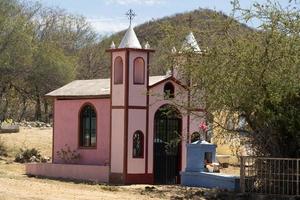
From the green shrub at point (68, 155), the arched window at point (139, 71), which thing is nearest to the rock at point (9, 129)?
the green shrub at point (68, 155)

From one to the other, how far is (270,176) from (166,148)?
22.5ft

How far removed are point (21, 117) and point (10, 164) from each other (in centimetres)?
2631

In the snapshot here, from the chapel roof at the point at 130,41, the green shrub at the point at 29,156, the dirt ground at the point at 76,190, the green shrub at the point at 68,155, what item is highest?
the chapel roof at the point at 130,41

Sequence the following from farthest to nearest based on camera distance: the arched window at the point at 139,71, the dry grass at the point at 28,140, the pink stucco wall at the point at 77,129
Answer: the dry grass at the point at 28,140, the pink stucco wall at the point at 77,129, the arched window at the point at 139,71

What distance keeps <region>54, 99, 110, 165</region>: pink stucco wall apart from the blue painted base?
3.80 metres

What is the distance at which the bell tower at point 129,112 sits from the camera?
1013 inches

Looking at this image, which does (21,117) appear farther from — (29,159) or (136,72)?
(136,72)

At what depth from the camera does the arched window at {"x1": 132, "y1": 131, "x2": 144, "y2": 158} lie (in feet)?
85.7

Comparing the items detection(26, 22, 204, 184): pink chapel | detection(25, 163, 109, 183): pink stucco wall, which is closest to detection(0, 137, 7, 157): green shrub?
detection(25, 163, 109, 183): pink stucco wall

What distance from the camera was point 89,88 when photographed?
2859 centimetres

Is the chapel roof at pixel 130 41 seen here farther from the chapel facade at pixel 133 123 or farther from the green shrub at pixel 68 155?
the green shrub at pixel 68 155

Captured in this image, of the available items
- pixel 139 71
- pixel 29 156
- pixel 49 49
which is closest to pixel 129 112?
pixel 139 71

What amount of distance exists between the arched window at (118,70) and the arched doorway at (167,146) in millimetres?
1938

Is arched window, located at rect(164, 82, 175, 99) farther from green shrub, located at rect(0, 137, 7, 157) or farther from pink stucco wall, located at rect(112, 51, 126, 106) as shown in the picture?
green shrub, located at rect(0, 137, 7, 157)
